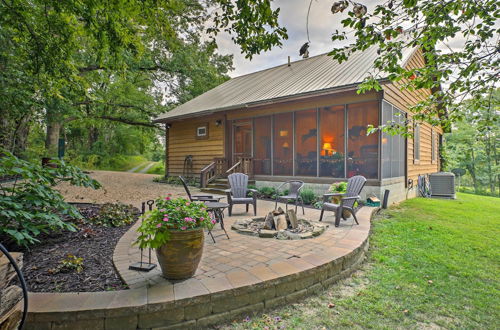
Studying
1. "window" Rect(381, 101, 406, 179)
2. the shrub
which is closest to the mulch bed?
the shrub

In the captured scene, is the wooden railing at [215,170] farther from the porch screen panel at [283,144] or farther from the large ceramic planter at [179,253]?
the large ceramic planter at [179,253]

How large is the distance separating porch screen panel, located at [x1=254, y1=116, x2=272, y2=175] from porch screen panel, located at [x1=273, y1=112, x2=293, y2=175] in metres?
0.26

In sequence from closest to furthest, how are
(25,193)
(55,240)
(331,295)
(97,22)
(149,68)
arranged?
(331,295) < (25,193) < (55,240) < (97,22) < (149,68)

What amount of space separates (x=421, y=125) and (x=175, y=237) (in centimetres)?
1015

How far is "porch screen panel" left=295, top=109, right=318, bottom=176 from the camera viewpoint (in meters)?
7.70

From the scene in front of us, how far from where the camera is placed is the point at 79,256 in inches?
113

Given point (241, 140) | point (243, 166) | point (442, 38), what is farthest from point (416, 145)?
point (442, 38)

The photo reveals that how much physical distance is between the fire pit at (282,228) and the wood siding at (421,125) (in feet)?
14.3

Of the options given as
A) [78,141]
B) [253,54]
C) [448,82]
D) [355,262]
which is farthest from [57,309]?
[78,141]

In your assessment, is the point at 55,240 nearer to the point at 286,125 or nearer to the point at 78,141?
the point at 286,125

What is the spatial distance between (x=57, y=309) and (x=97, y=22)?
12.4 feet

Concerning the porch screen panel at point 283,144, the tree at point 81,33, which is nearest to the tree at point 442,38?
the tree at point 81,33

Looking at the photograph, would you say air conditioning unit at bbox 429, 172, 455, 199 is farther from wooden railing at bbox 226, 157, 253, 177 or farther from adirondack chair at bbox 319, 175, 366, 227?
adirondack chair at bbox 319, 175, 366, 227

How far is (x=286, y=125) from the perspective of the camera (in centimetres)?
826
